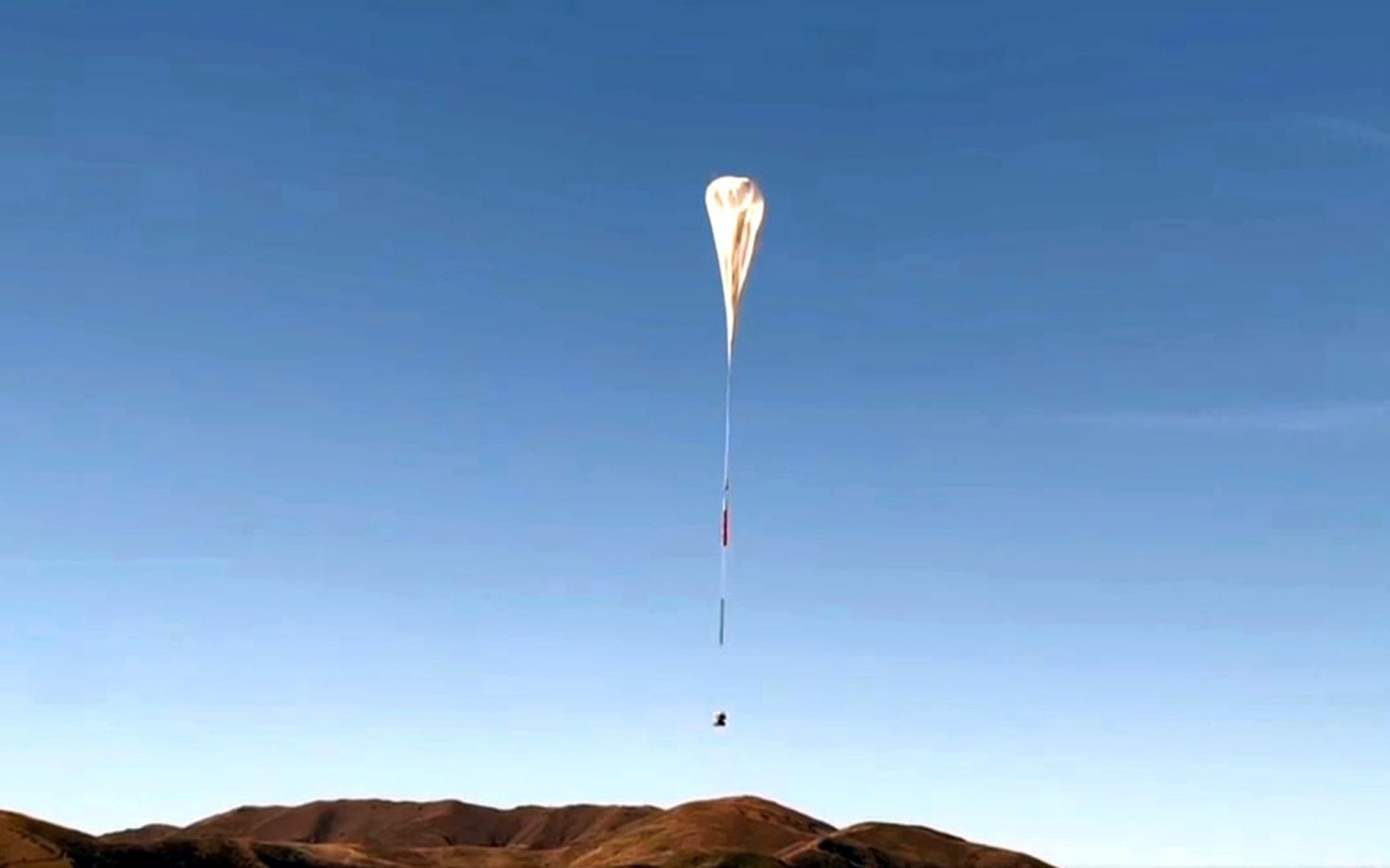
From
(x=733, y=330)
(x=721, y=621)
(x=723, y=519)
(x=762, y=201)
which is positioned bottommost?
(x=721, y=621)

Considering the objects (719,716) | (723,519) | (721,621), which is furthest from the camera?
(719,716)

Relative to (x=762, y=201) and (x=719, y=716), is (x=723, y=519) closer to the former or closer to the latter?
(x=719, y=716)

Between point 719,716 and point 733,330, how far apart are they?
19.3 meters

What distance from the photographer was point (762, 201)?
8006 cm

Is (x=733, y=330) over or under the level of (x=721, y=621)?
over

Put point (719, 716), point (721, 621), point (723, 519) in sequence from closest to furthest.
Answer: point (721, 621) → point (723, 519) → point (719, 716)

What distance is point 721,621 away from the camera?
5984cm

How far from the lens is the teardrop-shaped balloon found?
7912cm

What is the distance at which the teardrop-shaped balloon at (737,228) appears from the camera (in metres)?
79.1

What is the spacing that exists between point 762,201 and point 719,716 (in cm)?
2586

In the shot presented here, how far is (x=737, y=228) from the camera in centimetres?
7975

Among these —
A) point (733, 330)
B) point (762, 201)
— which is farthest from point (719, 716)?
point (762, 201)

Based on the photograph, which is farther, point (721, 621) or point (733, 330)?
point (733, 330)

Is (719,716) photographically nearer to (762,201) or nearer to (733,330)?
(733,330)
